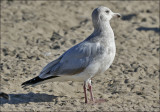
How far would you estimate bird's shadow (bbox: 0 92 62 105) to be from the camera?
23.0 ft

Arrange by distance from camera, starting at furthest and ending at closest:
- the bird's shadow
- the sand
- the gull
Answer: the sand → the bird's shadow → the gull

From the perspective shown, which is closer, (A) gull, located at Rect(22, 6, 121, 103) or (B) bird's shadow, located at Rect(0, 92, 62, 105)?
(A) gull, located at Rect(22, 6, 121, 103)

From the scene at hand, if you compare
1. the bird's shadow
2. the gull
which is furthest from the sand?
the gull

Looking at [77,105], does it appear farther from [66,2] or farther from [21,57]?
[66,2]

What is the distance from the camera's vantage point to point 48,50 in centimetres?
980

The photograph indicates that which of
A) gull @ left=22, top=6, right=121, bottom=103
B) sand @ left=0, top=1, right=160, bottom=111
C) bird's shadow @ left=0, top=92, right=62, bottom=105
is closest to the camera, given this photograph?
gull @ left=22, top=6, right=121, bottom=103

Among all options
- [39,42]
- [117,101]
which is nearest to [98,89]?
[117,101]

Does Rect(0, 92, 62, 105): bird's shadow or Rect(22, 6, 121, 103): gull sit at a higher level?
Rect(22, 6, 121, 103): gull

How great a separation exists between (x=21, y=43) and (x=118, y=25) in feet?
10.7

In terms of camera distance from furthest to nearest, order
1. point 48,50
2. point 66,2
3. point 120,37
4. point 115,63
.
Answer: point 66,2 < point 120,37 < point 48,50 < point 115,63

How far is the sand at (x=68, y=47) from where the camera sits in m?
7.20

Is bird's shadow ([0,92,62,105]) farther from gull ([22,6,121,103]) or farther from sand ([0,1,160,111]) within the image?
gull ([22,6,121,103])

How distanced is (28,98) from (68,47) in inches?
122

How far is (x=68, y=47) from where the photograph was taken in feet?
32.9
